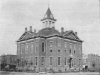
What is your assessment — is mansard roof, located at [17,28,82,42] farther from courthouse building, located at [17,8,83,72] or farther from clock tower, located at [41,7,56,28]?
clock tower, located at [41,7,56,28]

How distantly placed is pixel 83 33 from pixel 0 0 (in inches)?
476

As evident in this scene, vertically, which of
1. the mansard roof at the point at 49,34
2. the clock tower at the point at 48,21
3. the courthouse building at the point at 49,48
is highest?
the clock tower at the point at 48,21

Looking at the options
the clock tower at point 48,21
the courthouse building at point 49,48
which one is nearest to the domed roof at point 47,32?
the courthouse building at point 49,48

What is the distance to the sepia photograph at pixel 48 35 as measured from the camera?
66.3 ft

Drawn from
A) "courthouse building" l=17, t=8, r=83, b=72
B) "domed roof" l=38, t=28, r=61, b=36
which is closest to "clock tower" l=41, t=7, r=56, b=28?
"courthouse building" l=17, t=8, r=83, b=72

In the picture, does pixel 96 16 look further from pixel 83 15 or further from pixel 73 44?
pixel 73 44

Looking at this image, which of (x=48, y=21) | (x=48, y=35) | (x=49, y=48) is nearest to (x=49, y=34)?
(x=48, y=35)

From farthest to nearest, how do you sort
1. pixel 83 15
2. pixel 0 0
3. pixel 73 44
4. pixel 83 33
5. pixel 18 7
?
1. pixel 73 44
2. pixel 83 33
3. pixel 83 15
4. pixel 18 7
5. pixel 0 0

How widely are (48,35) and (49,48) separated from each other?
7.54ft

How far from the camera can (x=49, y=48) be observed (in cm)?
3388

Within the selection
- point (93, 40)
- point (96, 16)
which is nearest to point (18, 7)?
point (96, 16)

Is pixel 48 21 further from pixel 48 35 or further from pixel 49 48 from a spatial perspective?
pixel 49 48

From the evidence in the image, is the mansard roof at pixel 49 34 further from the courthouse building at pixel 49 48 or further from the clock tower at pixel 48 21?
the clock tower at pixel 48 21

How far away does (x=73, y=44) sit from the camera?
37219 mm
